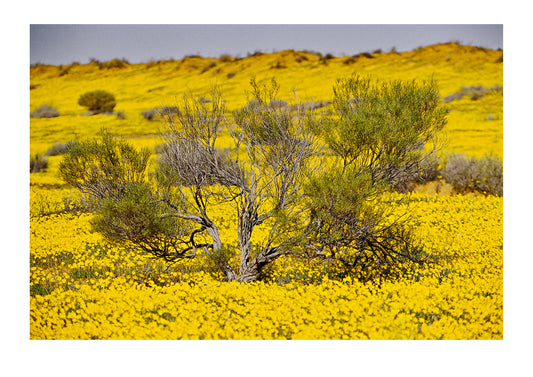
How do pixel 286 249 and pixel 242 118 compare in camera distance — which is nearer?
pixel 286 249

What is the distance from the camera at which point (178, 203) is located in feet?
24.5

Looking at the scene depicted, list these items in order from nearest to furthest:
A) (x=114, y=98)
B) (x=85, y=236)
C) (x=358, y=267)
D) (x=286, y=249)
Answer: (x=286, y=249), (x=358, y=267), (x=85, y=236), (x=114, y=98)

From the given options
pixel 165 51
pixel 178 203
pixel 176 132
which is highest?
pixel 165 51

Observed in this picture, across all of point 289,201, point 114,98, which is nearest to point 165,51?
point 289,201

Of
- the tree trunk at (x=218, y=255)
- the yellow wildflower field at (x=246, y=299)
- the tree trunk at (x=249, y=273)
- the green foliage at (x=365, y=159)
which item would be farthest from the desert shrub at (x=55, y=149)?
the green foliage at (x=365, y=159)

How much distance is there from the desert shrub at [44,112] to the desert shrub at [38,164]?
2789 millimetres

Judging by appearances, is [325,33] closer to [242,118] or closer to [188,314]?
[242,118]

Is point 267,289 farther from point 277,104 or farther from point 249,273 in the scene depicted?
point 277,104

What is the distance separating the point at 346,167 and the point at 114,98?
20.9 m

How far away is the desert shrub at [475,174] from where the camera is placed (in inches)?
574

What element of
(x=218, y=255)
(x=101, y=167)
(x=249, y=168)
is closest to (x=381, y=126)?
(x=249, y=168)

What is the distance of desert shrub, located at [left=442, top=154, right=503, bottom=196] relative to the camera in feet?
47.8

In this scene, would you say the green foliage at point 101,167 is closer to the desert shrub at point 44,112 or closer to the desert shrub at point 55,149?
the desert shrub at point 55,149

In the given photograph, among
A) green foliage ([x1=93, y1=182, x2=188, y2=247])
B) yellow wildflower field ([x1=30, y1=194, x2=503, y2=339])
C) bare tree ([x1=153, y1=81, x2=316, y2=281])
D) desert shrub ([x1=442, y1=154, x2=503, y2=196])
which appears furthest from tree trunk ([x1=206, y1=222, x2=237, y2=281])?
desert shrub ([x1=442, y1=154, x2=503, y2=196])
